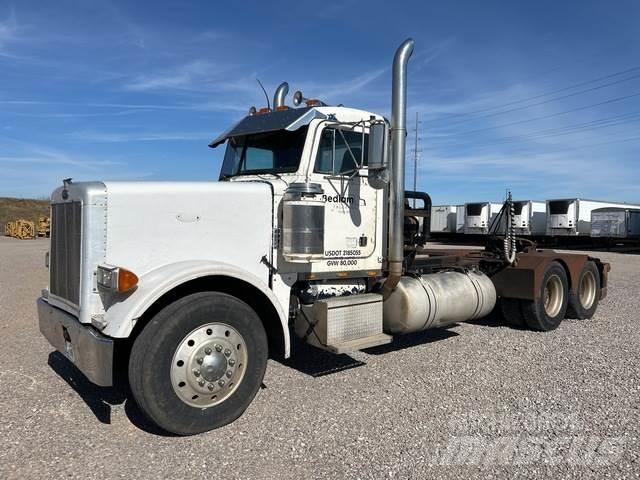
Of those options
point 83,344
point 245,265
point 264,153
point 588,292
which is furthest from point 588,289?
point 83,344

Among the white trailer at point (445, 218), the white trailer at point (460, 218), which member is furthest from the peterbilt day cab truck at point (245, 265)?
the white trailer at point (445, 218)

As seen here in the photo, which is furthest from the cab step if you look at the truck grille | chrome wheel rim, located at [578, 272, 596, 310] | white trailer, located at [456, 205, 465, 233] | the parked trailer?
white trailer, located at [456, 205, 465, 233]

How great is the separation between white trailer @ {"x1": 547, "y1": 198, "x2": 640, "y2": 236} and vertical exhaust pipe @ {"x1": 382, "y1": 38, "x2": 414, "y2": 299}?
29.5 metres

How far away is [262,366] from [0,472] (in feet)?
6.22

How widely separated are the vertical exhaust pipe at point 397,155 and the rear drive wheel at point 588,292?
4484mm

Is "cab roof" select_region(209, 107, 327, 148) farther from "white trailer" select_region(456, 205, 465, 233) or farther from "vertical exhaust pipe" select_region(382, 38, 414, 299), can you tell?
"white trailer" select_region(456, 205, 465, 233)

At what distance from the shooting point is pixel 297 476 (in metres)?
3.38

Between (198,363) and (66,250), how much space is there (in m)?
1.53

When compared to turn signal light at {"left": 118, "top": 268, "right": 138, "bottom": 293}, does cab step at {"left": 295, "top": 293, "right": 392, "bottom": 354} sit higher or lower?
lower

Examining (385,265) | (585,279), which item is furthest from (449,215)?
(385,265)

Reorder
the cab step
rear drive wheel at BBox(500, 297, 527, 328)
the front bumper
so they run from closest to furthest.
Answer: the front bumper → the cab step → rear drive wheel at BBox(500, 297, 527, 328)

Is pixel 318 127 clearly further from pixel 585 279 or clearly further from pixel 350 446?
pixel 585 279

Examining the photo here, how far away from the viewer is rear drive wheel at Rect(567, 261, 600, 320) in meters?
8.62

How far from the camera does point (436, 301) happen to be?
6137 mm
